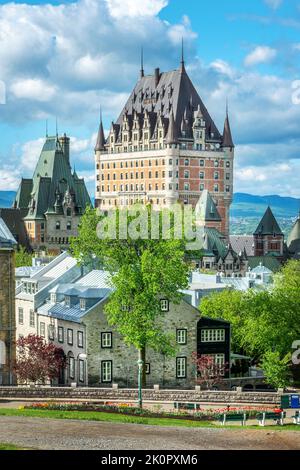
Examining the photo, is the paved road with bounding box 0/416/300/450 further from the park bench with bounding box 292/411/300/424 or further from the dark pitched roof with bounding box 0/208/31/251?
the dark pitched roof with bounding box 0/208/31/251

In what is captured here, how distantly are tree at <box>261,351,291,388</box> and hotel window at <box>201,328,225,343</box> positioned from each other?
470cm

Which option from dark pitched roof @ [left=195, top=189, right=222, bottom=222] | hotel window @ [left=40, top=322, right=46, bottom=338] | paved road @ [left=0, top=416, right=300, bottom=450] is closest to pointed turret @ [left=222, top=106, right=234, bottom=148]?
dark pitched roof @ [left=195, top=189, right=222, bottom=222]

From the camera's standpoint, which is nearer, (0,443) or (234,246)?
(0,443)

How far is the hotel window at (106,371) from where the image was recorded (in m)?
58.6

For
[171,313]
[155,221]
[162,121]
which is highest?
[162,121]

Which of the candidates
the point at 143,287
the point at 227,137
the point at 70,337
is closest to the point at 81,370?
the point at 70,337

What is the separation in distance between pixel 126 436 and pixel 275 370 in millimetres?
23795

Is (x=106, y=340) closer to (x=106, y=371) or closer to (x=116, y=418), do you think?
(x=106, y=371)

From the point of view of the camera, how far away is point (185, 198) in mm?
194000

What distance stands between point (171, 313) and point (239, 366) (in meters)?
7.89

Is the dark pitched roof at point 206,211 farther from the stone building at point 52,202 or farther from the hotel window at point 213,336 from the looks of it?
the hotel window at point 213,336

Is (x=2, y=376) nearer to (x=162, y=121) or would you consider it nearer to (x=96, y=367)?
(x=96, y=367)
